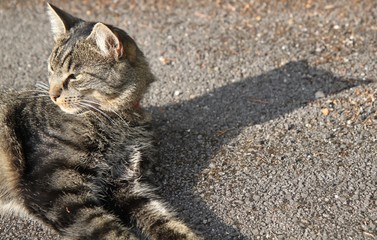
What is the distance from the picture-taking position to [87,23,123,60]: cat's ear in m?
3.29

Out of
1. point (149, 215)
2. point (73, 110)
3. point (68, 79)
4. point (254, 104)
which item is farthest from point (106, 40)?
point (254, 104)

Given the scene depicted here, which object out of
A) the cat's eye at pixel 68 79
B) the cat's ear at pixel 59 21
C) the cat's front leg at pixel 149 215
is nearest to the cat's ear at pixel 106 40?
the cat's eye at pixel 68 79

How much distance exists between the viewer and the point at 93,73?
133 inches

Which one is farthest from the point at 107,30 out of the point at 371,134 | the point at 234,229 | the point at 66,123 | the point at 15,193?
the point at 371,134

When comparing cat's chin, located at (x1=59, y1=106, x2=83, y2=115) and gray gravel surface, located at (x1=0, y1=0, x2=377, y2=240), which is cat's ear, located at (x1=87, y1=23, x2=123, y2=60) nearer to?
cat's chin, located at (x1=59, y1=106, x2=83, y2=115)

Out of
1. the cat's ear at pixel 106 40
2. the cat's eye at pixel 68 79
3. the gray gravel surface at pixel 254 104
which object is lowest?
the gray gravel surface at pixel 254 104

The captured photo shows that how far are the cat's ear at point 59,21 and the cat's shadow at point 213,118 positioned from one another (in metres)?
1.07

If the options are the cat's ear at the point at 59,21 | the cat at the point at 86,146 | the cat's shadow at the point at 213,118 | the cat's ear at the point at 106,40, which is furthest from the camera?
the cat's ear at the point at 59,21

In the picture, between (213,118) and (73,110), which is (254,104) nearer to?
(213,118)

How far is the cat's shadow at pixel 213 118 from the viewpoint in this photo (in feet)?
11.5

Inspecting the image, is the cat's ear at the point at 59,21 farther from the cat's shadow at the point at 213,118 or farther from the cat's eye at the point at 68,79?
the cat's shadow at the point at 213,118

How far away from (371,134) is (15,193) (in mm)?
2538

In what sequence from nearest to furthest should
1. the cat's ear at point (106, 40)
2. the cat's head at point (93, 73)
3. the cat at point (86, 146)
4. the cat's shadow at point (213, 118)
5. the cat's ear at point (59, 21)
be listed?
the cat at point (86, 146) → the cat's ear at point (106, 40) → the cat's head at point (93, 73) → the cat's shadow at point (213, 118) → the cat's ear at point (59, 21)

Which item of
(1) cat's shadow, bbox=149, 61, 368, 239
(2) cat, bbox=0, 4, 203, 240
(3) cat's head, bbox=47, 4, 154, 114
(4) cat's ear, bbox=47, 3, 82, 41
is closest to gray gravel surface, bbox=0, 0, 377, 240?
Result: (1) cat's shadow, bbox=149, 61, 368, 239
